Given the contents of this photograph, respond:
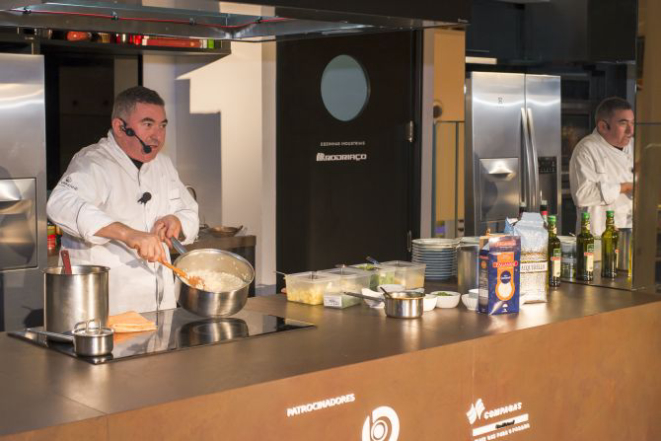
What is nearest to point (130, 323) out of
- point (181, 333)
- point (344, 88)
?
point (181, 333)

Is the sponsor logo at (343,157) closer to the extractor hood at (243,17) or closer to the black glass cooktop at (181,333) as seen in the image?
the extractor hood at (243,17)

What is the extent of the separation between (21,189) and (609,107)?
8.33ft

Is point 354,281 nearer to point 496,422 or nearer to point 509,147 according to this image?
point 496,422

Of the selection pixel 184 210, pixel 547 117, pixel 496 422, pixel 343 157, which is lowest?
pixel 496 422

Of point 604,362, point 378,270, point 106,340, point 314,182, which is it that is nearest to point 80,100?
point 314,182

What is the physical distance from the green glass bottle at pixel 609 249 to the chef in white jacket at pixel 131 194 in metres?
1.70

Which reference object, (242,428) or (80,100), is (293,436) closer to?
(242,428)

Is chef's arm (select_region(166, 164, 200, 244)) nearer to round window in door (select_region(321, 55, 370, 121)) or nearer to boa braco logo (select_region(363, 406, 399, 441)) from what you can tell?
boa braco logo (select_region(363, 406, 399, 441))

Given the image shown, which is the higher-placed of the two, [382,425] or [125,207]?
[125,207]

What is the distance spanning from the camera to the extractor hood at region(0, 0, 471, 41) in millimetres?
2775

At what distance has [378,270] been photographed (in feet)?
11.6

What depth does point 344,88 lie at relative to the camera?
5.96 m

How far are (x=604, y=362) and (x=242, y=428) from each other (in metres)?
1.50

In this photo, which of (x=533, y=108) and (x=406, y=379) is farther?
(x=533, y=108)
